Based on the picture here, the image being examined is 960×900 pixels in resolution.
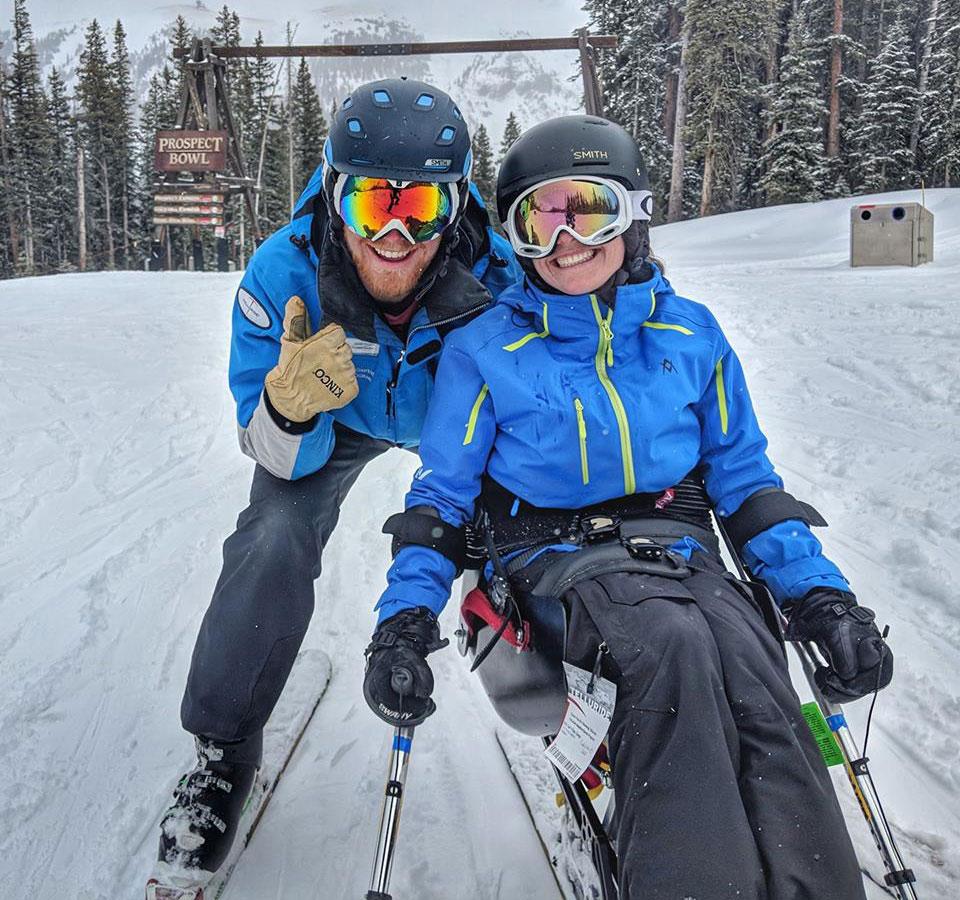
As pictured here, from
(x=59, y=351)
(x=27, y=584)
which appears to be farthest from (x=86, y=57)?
(x=27, y=584)

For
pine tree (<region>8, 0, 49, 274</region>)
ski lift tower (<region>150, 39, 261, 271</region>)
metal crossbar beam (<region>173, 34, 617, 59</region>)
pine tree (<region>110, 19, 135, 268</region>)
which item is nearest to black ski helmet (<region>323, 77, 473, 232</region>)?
metal crossbar beam (<region>173, 34, 617, 59</region>)

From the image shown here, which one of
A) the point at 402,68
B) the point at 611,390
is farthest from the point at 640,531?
the point at 402,68

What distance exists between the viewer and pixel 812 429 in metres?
4.96

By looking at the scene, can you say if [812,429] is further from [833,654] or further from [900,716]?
[833,654]

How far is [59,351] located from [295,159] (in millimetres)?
38361

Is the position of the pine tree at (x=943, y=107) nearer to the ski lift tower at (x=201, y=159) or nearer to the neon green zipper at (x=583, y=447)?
the ski lift tower at (x=201, y=159)

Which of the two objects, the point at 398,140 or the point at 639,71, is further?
the point at 639,71

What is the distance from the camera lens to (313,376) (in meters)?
2.12

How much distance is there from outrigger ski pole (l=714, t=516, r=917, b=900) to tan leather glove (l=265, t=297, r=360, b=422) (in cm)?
135

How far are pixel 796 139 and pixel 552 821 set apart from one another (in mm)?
27578

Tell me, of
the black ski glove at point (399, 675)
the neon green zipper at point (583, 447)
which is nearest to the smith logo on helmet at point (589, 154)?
the neon green zipper at point (583, 447)

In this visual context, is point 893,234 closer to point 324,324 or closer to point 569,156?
point 569,156

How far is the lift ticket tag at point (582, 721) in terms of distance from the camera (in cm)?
156

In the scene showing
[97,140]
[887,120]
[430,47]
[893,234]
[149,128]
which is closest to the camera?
[893,234]
